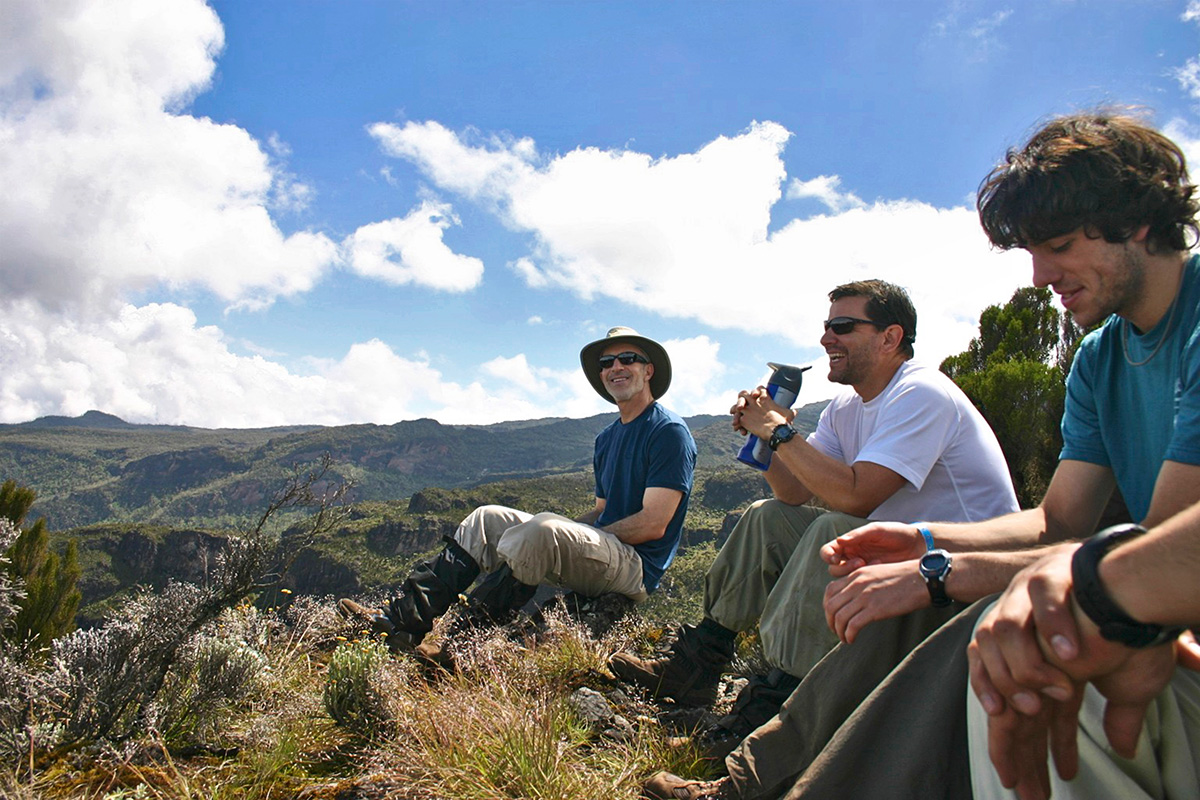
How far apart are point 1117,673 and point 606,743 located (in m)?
2.11

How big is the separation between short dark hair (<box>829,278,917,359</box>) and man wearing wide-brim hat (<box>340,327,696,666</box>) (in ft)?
5.12

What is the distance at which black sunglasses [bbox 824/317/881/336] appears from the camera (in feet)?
10.5

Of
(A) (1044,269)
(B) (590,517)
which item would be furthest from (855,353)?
(B) (590,517)

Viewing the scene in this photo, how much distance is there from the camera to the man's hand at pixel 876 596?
1584 mm

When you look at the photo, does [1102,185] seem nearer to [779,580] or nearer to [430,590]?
[779,580]

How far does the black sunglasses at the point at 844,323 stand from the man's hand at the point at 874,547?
1.55 m

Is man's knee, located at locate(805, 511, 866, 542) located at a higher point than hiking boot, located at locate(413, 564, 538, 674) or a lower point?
higher

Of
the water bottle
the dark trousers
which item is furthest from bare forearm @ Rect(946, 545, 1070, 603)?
the water bottle

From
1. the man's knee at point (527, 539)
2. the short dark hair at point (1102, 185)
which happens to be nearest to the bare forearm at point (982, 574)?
the short dark hair at point (1102, 185)

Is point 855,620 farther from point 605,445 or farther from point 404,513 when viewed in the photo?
point 404,513

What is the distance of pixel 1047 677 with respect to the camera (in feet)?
3.28

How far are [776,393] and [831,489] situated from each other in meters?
0.75

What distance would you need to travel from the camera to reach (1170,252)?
6.16 feet

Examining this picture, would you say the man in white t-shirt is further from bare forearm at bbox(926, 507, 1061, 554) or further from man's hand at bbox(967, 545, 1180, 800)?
man's hand at bbox(967, 545, 1180, 800)
